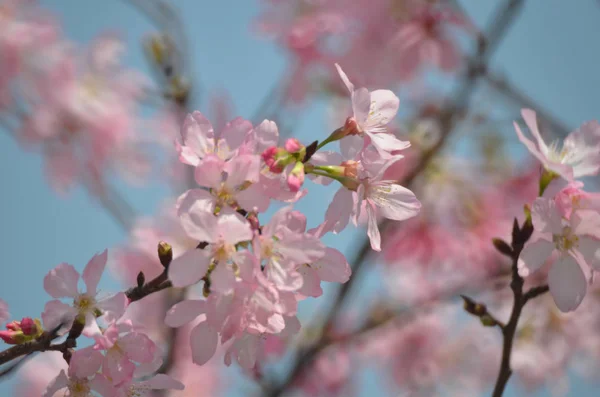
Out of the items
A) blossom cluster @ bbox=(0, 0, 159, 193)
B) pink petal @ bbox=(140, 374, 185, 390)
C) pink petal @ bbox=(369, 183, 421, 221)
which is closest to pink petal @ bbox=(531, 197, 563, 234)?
pink petal @ bbox=(369, 183, 421, 221)

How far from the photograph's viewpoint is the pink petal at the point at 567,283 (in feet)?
2.33

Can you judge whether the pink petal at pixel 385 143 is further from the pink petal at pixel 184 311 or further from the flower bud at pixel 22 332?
the flower bud at pixel 22 332

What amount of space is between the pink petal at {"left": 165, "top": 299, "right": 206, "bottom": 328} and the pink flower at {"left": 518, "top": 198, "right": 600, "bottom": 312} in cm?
40

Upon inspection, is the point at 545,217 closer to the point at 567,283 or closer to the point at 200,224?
the point at 567,283

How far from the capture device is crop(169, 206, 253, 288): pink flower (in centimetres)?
55

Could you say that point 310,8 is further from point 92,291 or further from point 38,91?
point 92,291

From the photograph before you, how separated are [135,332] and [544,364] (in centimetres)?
178

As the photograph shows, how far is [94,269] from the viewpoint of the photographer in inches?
25.4

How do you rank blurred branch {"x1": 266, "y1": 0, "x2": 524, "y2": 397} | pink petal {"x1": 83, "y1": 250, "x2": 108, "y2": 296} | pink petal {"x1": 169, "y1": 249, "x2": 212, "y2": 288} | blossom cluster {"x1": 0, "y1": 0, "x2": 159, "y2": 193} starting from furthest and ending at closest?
blossom cluster {"x1": 0, "y1": 0, "x2": 159, "y2": 193}, blurred branch {"x1": 266, "y1": 0, "x2": 524, "y2": 397}, pink petal {"x1": 83, "y1": 250, "x2": 108, "y2": 296}, pink petal {"x1": 169, "y1": 249, "x2": 212, "y2": 288}

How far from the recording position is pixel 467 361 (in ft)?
8.41

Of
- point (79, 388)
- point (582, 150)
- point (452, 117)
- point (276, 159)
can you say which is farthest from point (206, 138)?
point (452, 117)

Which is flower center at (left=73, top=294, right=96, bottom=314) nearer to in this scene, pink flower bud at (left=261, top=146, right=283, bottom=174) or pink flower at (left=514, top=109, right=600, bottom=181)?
pink flower bud at (left=261, top=146, right=283, bottom=174)

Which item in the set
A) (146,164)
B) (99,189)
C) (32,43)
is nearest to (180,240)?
(99,189)

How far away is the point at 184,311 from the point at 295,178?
0.63ft
